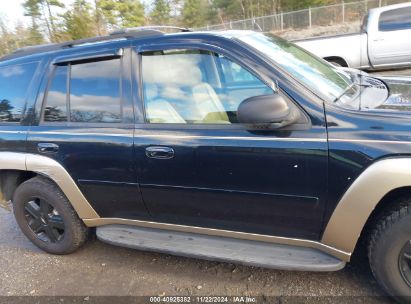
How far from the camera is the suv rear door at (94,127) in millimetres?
2758

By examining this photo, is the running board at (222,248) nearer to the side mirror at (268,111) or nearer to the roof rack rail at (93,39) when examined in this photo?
the side mirror at (268,111)

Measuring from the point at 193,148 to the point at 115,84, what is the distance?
0.84 metres

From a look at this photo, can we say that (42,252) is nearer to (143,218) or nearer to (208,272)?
(143,218)

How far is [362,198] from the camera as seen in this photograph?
2.16 m

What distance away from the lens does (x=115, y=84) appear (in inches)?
110

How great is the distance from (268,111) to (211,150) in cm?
51

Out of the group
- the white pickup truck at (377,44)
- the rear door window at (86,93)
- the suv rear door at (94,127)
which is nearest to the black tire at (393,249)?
the suv rear door at (94,127)

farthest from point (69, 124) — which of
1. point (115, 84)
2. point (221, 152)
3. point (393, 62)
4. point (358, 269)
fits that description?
point (393, 62)

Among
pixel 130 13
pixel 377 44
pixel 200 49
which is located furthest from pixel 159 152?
pixel 130 13

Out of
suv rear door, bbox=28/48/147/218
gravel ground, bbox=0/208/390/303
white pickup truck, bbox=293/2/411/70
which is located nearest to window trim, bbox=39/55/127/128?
suv rear door, bbox=28/48/147/218

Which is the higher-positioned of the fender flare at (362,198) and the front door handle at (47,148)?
the front door handle at (47,148)

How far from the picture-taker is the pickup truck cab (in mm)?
2182

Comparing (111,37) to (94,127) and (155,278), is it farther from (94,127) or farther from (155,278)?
(155,278)

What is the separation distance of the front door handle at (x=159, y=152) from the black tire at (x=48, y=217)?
1.11 m
